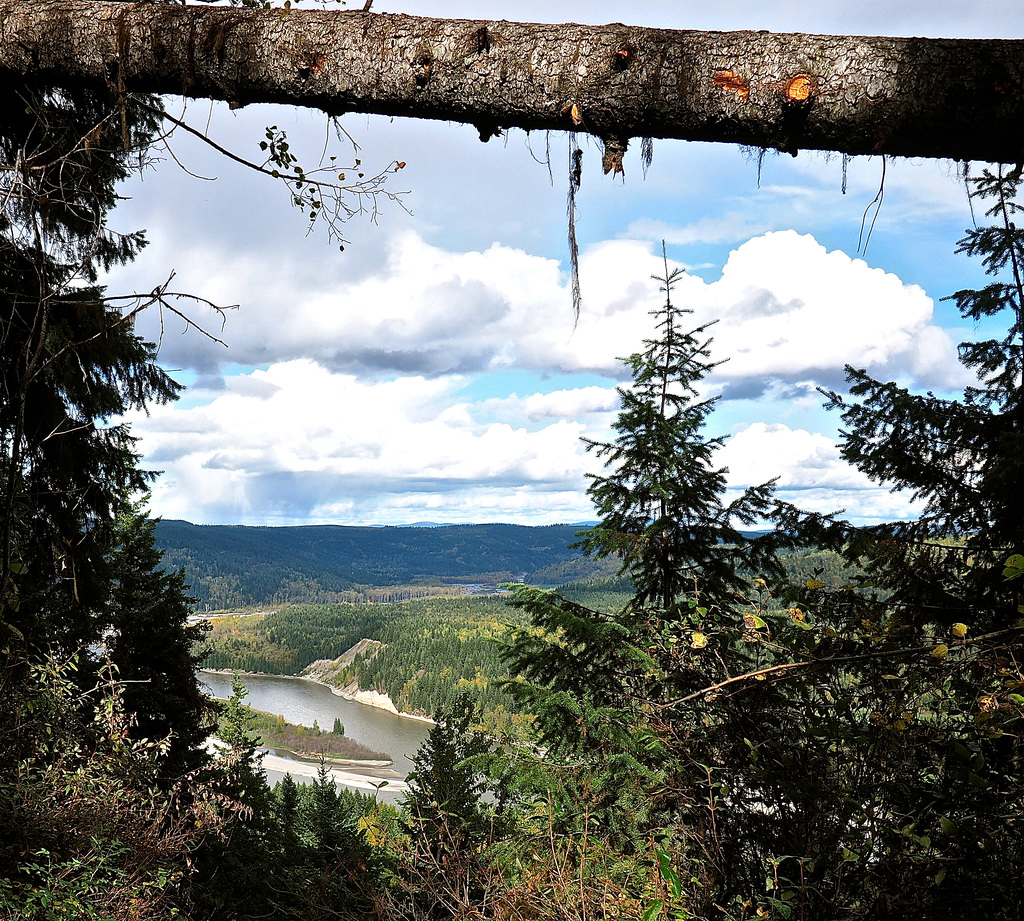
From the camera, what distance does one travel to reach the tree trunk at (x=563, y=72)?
1.50 m

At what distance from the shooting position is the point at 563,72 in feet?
5.53

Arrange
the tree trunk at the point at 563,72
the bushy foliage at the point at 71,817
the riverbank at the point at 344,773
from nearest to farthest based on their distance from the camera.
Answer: the tree trunk at the point at 563,72 → the bushy foliage at the point at 71,817 → the riverbank at the point at 344,773

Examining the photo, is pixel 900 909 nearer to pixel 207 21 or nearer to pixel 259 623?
pixel 207 21

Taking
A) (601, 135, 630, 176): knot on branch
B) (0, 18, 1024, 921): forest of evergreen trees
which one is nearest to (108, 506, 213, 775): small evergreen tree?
(0, 18, 1024, 921): forest of evergreen trees

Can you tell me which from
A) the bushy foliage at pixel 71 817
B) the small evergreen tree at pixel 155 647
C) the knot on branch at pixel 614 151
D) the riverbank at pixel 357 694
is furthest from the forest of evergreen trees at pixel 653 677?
the riverbank at pixel 357 694

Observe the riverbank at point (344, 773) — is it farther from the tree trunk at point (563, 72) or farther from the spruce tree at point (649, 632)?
the tree trunk at point (563, 72)

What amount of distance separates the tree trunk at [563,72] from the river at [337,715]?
226ft

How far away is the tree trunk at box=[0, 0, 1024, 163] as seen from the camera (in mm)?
1495

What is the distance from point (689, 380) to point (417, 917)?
607 centimetres

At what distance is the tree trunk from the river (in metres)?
68.8

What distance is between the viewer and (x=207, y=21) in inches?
76.3

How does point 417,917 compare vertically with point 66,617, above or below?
below

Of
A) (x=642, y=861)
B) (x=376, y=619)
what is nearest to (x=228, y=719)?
(x=642, y=861)

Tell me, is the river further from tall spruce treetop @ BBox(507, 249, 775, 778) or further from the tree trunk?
A: the tree trunk
